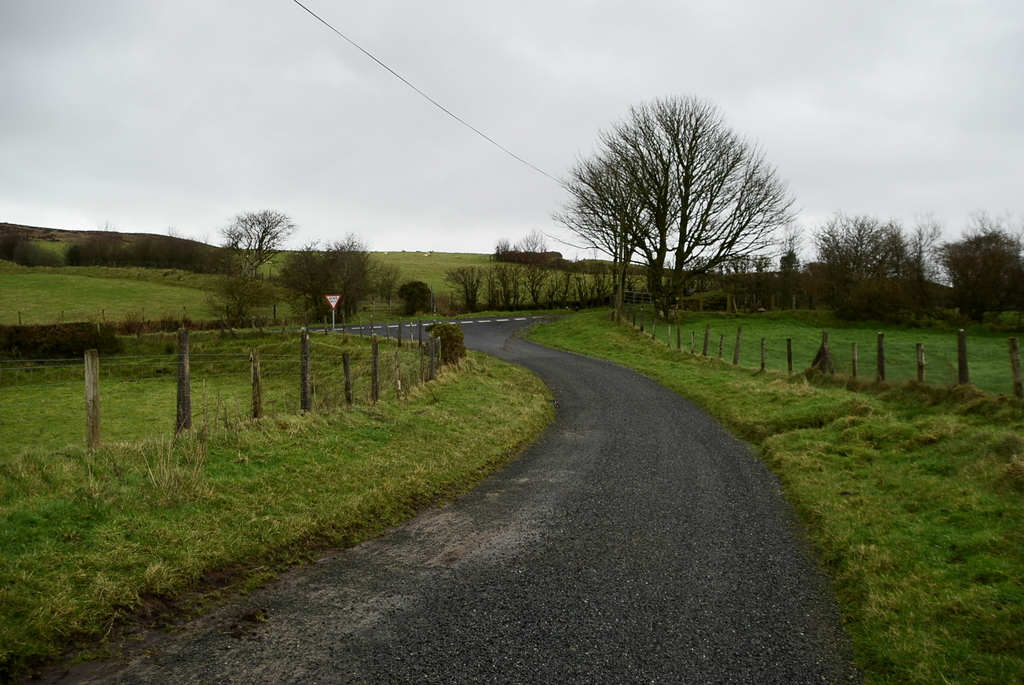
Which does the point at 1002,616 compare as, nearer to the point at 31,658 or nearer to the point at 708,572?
the point at 708,572

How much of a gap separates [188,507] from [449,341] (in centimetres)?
1299

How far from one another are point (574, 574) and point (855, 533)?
3.20 m

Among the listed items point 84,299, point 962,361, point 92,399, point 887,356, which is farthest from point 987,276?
point 84,299

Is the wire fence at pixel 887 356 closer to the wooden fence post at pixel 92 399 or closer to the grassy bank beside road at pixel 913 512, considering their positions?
the grassy bank beside road at pixel 913 512

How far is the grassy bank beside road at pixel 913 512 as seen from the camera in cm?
445

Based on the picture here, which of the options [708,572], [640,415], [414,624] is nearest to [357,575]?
[414,624]

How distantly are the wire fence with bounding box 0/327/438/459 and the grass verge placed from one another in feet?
3.09

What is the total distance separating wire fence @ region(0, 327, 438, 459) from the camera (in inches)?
458

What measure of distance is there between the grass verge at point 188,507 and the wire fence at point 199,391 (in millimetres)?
941

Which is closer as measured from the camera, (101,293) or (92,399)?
(92,399)

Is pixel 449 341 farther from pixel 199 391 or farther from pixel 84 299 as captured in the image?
pixel 84 299

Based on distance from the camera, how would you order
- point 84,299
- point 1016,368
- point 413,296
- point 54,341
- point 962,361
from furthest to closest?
1. point 84,299
2. point 413,296
3. point 54,341
4. point 962,361
5. point 1016,368

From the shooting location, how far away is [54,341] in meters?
31.3

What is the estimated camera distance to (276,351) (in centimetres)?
3275
